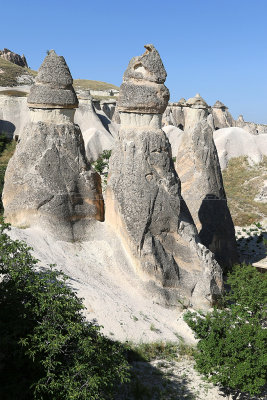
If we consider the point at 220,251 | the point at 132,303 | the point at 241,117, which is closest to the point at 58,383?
the point at 132,303

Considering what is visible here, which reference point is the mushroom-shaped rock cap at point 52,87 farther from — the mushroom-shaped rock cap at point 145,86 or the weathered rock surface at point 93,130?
the weathered rock surface at point 93,130

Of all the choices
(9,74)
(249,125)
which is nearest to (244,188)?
(249,125)

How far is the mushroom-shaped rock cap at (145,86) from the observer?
35.3 ft

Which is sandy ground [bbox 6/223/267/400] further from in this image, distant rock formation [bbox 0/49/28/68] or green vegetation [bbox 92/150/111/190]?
distant rock formation [bbox 0/49/28/68]

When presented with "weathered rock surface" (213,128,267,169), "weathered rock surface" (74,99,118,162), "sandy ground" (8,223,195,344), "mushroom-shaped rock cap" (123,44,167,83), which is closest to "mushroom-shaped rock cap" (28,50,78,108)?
"mushroom-shaped rock cap" (123,44,167,83)

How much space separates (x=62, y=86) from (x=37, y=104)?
0.88 metres

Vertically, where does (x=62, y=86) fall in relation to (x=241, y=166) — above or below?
above

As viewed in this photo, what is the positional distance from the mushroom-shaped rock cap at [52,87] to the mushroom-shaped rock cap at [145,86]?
1.79 metres

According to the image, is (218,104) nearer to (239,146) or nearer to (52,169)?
(239,146)

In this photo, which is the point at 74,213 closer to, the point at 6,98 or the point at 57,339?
the point at 57,339

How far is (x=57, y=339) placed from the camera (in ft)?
20.6

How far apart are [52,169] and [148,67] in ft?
12.3

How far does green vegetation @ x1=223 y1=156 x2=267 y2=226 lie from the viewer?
22.1 meters

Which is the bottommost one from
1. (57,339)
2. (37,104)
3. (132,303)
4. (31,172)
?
(132,303)
